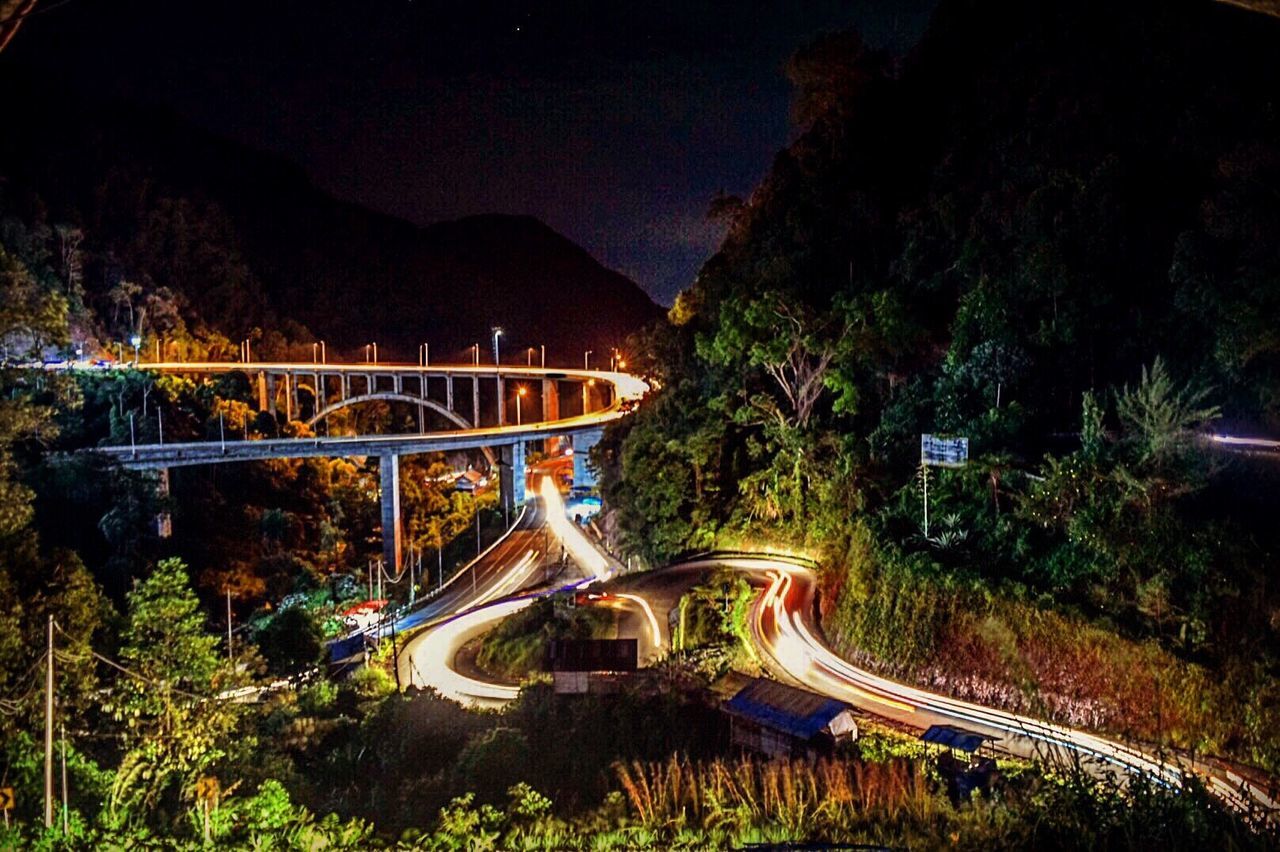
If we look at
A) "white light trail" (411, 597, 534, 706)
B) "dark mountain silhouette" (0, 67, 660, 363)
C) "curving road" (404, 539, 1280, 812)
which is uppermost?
"dark mountain silhouette" (0, 67, 660, 363)

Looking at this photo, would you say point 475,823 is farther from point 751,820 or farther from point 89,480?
point 89,480

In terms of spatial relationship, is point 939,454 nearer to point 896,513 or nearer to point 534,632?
point 896,513

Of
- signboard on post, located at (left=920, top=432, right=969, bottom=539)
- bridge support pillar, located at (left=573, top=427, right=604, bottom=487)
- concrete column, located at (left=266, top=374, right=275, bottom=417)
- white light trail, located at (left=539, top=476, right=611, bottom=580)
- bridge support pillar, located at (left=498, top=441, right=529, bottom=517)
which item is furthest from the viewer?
concrete column, located at (left=266, top=374, right=275, bottom=417)

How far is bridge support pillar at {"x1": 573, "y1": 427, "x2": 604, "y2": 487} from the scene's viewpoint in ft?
146

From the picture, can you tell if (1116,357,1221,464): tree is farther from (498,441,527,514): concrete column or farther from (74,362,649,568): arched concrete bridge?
(498,441,527,514): concrete column

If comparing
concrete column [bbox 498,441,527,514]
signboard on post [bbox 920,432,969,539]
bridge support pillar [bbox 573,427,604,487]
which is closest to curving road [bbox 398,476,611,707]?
concrete column [bbox 498,441,527,514]

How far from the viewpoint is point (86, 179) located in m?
66.2

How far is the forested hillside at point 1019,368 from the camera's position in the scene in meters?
10.8

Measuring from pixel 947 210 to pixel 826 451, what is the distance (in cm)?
590

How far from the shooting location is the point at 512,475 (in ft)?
152

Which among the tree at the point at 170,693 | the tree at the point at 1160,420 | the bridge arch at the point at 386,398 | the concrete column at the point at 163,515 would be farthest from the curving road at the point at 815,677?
the bridge arch at the point at 386,398

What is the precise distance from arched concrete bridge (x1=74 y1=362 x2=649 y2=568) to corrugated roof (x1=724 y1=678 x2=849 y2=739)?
20.0 meters

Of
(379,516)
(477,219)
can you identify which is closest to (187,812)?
(379,516)

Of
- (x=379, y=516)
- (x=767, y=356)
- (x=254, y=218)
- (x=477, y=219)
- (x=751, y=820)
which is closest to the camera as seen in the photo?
(x=751, y=820)
